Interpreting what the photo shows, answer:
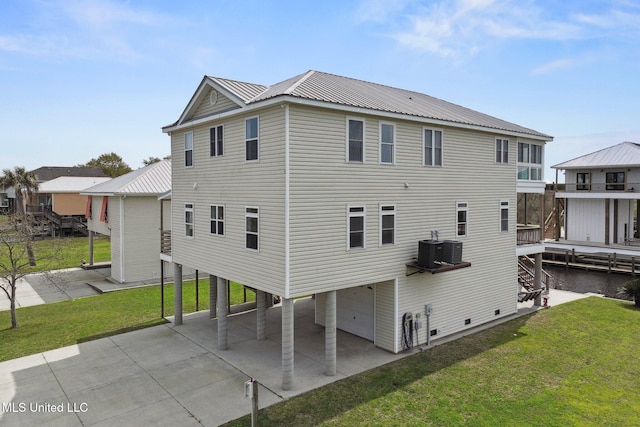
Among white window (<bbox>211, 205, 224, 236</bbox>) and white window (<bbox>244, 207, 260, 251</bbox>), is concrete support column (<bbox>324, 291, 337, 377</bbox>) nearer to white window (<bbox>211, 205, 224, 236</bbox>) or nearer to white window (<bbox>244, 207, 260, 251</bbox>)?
white window (<bbox>244, 207, 260, 251</bbox>)

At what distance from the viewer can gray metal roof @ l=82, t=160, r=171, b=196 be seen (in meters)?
25.2

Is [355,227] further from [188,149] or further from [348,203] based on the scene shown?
[188,149]

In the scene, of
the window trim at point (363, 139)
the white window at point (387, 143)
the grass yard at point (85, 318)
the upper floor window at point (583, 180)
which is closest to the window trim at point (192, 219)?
the grass yard at point (85, 318)

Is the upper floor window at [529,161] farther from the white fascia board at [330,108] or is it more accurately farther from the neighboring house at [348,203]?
the white fascia board at [330,108]

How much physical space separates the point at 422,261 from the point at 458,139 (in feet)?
16.9

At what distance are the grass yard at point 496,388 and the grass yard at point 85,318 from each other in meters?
9.13

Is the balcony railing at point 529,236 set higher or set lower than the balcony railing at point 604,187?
lower

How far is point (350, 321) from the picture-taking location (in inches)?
624

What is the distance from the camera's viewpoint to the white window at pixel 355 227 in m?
12.3

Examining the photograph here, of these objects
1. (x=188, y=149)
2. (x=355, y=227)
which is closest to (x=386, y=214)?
(x=355, y=227)

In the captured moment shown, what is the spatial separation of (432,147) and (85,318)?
15.9m

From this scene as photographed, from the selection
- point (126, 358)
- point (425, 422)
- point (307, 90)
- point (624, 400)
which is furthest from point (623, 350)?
point (126, 358)

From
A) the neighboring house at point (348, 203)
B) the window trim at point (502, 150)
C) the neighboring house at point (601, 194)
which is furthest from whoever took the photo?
the neighboring house at point (601, 194)

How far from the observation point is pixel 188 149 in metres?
15.6
